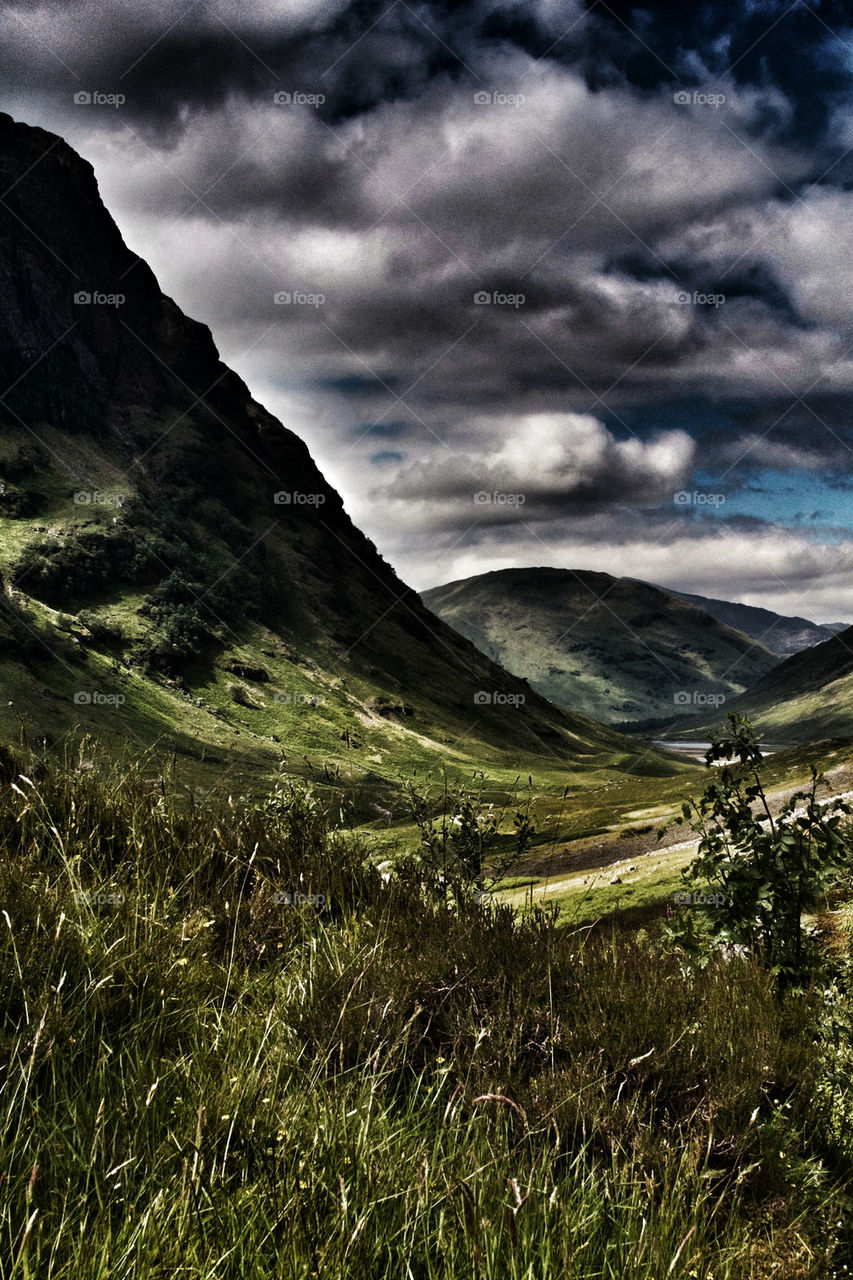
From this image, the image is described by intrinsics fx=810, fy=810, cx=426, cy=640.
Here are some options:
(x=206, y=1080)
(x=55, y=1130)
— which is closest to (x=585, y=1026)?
(x=206, y=1080)

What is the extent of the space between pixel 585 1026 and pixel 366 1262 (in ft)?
7.18

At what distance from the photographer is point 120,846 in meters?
6.16

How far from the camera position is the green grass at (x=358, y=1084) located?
261 cm

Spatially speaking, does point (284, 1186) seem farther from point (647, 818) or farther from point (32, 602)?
point (32, 602)

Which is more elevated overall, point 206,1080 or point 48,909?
point 48,909
